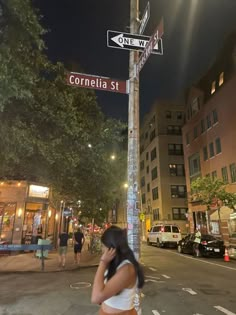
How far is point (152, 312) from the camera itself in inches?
258

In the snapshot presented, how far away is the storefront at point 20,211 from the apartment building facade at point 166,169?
26292 millimetres

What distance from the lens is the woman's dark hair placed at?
262 centimetres

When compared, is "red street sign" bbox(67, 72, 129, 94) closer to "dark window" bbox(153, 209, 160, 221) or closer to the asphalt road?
the asphalt road

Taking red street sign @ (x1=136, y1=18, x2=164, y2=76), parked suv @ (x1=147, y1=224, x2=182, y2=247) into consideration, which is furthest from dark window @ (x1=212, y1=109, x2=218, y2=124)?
red street sign @ (x1=136, y1=18, x2=164, y2=76)

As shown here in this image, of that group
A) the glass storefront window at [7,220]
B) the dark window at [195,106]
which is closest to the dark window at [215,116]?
the dark window at [195,106]

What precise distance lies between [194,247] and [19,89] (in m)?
17.1

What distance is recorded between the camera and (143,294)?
820cm

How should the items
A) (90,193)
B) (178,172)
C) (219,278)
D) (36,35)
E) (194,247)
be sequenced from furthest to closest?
(178,172), (194,247), (90,193), (219,278), (36,35)

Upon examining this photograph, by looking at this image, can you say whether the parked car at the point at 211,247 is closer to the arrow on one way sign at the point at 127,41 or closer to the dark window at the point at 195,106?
the arrow on one way sign at the point at 127,41

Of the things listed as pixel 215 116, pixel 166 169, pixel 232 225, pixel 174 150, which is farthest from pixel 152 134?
pixel 232 225

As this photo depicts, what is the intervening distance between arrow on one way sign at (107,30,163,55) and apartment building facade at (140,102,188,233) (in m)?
40.9

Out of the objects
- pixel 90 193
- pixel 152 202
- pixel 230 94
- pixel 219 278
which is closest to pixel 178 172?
pixel 152 202

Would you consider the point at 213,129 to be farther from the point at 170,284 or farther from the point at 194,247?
the point at 170,284

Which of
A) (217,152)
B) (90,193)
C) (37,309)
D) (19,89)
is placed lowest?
(37,309)
